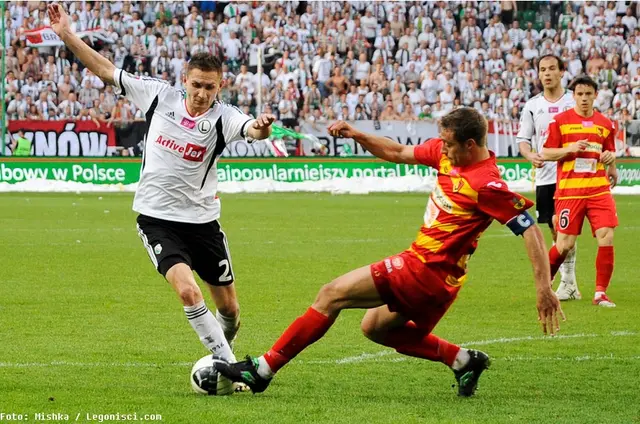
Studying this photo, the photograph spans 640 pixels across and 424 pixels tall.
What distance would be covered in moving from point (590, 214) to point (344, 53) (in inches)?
1057

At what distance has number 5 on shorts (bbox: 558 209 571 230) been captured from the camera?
→ 11.6 meters

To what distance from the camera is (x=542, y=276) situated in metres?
6.34

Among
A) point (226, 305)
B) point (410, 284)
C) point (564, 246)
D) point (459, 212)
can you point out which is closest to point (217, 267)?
point (226, 305)

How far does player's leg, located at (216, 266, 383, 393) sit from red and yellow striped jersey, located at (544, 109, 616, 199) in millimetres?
5563

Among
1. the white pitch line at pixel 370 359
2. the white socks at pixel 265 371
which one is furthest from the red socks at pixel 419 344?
the white pitch line at pixel 370 359

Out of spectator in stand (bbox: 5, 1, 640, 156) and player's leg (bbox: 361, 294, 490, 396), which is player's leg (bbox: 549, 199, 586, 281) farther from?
spectator in stand (bbox: 5, 1, 640, 156)

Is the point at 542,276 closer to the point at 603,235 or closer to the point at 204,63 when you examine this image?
the point at 204,63

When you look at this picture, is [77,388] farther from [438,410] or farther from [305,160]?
[305,160]

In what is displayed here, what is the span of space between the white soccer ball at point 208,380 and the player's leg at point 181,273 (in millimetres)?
176

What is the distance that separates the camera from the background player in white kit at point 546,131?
12.0 m

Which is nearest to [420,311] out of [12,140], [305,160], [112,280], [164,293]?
[164,293]

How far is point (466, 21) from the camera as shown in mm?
38125

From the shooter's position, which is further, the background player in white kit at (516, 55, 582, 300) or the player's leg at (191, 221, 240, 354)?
the background player in white kit at (516, 55, 582, 300)

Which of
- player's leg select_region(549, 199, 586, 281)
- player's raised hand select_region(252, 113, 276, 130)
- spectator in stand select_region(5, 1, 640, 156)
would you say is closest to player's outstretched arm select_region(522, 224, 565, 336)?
player's raised hand select_region(252, 113, 276, 130)
